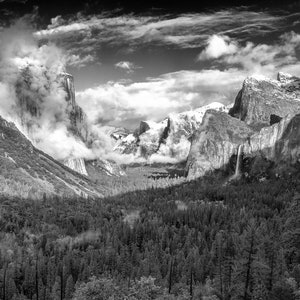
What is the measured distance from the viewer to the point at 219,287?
298 ft

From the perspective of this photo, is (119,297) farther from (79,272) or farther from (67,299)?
(79,272)

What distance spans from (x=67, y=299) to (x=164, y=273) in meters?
51.1

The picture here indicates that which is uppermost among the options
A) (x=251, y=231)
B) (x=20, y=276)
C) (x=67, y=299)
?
(x=251, y=231)

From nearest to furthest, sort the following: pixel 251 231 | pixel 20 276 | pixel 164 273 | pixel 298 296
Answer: pixel 298 296, pixel 251 231, pixel 20 276, pixel 164 273

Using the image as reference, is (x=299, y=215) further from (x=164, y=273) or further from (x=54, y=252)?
(x=54, y=252)

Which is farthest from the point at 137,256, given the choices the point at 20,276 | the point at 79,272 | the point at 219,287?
the point at 219,287

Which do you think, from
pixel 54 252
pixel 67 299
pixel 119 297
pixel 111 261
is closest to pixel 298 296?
pixel 119 297

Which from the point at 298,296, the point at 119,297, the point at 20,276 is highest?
the point at 298,296

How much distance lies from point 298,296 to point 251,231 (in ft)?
32.1

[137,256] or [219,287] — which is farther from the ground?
[219,287]

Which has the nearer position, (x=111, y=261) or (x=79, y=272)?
(x=79, y=272)

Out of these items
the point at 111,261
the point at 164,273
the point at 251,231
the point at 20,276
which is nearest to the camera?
the point at 251,231

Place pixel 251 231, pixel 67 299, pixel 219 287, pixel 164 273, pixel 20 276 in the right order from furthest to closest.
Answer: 1. pixel 164 273
2. pixel 20 276
3. pixel 67 299
4. pixel 219 287
5. pixel 251 231

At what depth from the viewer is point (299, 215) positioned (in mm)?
61812
